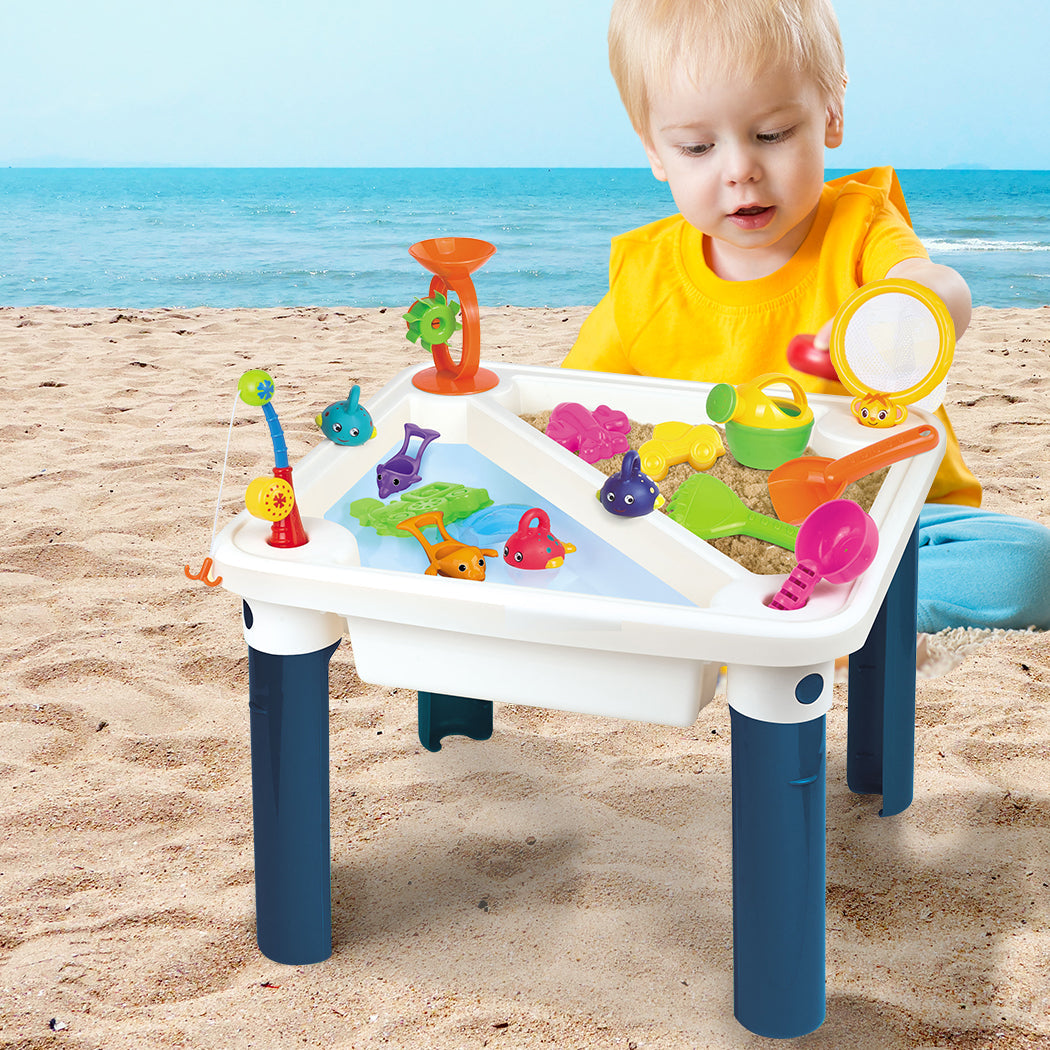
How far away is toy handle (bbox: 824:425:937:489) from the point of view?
78cm

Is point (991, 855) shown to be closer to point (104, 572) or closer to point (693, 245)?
point (693, 245)

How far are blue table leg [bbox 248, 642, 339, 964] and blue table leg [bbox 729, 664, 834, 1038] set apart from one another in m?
0.30

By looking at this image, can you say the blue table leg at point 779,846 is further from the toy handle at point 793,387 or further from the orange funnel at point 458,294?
the orange funnel at point 458,294

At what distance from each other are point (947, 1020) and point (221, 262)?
9.51 m

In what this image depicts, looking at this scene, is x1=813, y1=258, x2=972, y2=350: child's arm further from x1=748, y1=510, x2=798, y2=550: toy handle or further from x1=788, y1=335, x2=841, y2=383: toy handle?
x1=748, y1=510, x2=798, y2=550: toy handle

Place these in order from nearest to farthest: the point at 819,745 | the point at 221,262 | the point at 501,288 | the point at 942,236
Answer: the point at 819,745 → the point at 501,288 → the point at 221,262 → the point at 942,236

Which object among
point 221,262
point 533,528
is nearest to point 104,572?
point 533,528

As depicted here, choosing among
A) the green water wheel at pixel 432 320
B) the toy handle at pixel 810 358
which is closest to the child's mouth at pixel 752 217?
the toy handle at pixel 810 358

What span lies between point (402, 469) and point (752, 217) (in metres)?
0.52

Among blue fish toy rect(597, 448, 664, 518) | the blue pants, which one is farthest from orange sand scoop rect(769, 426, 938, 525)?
the blue pants

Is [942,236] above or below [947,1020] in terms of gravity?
above

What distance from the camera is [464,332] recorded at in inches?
41.1

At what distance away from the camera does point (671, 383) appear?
3.43 feet

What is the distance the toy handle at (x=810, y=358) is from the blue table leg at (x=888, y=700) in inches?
6.6
